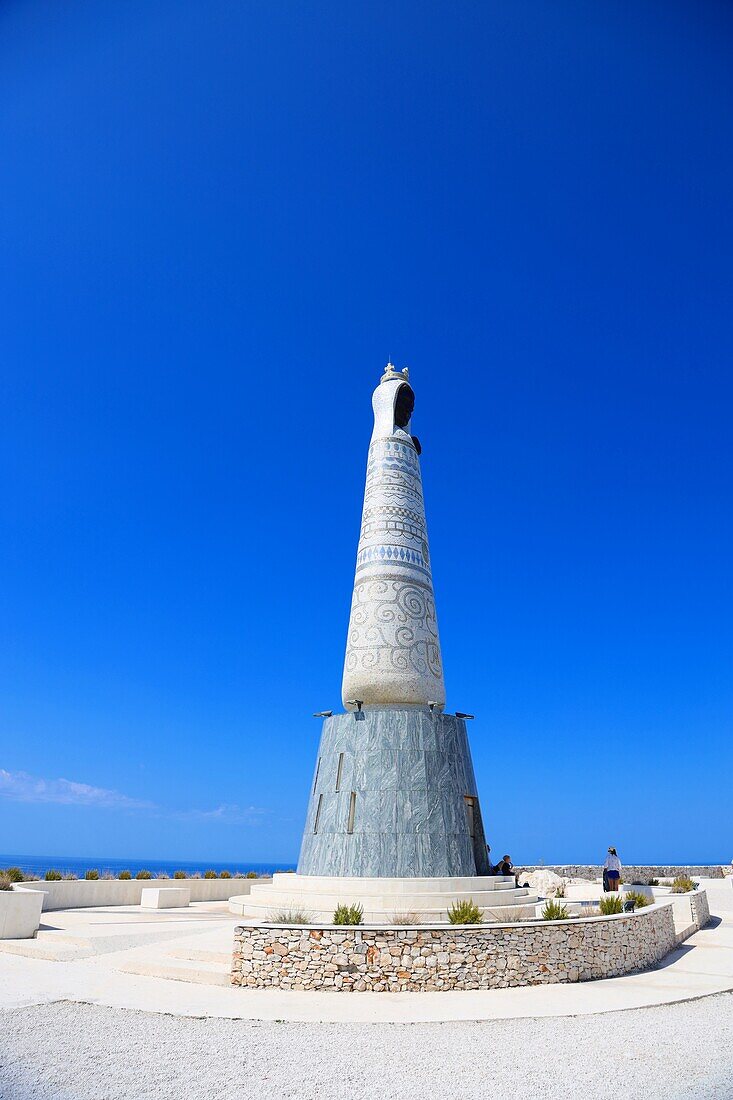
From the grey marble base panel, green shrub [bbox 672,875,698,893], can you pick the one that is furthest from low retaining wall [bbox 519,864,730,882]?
the grey marble base panel

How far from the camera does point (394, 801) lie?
578 inches

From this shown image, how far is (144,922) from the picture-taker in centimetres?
1605

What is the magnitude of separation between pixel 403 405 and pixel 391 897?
12352 mm

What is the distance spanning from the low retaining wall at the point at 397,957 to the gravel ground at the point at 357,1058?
1655 mm

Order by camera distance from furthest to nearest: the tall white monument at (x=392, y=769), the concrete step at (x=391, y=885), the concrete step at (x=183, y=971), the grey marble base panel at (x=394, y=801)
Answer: the grey marble base panel at (x=394, y=801)
the tall white monument at (x=392, y=769)
the concrete step at (x=391, y=885)
the concrete step at (x=183, y=971)

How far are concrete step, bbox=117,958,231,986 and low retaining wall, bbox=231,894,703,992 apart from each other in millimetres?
404

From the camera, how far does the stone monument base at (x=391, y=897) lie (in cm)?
1275

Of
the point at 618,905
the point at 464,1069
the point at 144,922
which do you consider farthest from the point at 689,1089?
the point at 144,922

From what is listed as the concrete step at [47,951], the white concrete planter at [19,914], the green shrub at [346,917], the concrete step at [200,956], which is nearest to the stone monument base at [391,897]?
the concrete step at [200,956]

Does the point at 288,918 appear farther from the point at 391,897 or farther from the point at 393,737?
the point at 393,737

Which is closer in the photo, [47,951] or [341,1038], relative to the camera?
[341,1038]

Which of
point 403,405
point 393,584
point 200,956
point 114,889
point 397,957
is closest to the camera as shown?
point 397,957

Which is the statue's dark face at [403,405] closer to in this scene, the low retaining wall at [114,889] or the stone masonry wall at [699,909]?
the stone masonry wall at [699,909]

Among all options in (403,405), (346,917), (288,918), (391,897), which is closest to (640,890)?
(391,897)
